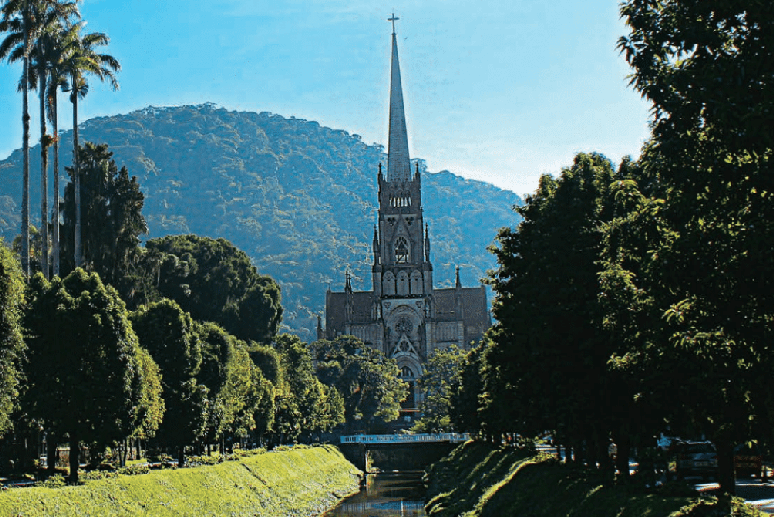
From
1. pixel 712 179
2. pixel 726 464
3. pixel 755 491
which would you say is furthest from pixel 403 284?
pixel 712 179

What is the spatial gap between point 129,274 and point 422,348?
328 ft

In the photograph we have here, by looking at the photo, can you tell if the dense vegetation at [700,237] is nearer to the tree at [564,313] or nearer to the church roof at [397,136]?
the tree at [564,313]

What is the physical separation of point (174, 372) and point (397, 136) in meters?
135

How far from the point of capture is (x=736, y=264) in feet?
59.0

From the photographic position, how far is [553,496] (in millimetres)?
34219

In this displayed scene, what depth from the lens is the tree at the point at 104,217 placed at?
73250mm

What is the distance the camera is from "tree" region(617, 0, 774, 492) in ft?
55.8

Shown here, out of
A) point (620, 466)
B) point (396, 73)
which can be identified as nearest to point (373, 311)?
point (396, 73)

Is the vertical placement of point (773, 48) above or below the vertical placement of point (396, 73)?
below

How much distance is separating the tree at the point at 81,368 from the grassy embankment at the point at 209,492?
3.20 m

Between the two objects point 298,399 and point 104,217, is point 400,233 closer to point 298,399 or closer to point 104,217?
point 298,399

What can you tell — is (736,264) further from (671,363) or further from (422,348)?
(422,348)

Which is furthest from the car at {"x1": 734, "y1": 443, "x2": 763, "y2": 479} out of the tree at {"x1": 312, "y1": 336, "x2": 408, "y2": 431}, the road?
the tree at {"x1": 312, "y1": 336, "x2": 408, "y2": 431}

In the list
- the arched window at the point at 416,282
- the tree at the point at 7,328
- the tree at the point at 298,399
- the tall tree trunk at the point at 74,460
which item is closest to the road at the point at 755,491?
the tall tree trunk at the point at 74,460
